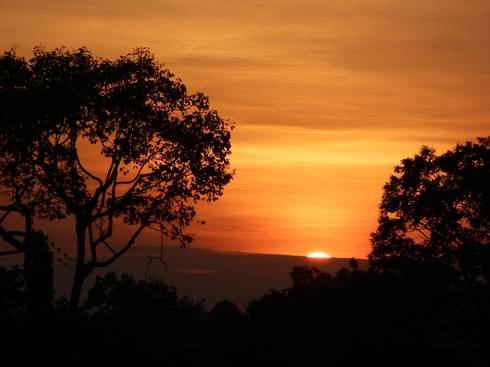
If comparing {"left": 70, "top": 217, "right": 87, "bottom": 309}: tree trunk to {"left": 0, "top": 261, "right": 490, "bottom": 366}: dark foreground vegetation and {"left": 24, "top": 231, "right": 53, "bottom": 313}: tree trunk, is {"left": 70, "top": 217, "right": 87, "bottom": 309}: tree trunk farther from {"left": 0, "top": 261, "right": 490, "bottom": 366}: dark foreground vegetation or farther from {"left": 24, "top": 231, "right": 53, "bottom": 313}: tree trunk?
{"left": 0, "top": 261, "right": 490, "bottom": 366}: dark foreground vegetation

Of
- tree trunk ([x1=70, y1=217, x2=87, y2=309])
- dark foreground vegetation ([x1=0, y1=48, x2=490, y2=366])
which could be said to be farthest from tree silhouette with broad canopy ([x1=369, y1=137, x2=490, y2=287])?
tree trunk ([x1=70, y1=217, x2=87, y2=309])

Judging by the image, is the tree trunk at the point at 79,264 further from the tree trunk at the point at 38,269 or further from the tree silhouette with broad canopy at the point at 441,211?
the tree silhouette with broad canopy at the point at 441,211

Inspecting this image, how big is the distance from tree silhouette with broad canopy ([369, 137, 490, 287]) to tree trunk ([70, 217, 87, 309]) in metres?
28.9

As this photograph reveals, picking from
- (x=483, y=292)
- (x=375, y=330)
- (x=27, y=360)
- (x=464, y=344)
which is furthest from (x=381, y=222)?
(x=27, y=360)

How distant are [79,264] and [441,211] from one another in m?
36.2

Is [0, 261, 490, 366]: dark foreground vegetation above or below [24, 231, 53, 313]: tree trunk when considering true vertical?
below

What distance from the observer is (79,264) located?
5944 cm

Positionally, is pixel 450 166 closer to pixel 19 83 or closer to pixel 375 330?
pixel 375 330

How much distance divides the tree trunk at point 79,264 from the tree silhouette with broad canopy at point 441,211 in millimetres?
28903

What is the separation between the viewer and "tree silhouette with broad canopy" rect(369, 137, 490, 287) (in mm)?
79125

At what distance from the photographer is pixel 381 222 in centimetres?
8394

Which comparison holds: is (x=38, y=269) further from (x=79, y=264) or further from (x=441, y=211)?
(x=441, y=211)

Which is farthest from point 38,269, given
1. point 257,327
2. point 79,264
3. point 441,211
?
point 441,211

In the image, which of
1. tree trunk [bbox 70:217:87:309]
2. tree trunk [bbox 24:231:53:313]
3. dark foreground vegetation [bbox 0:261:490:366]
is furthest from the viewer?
tree trunk [bbox 70:217:87:309]
